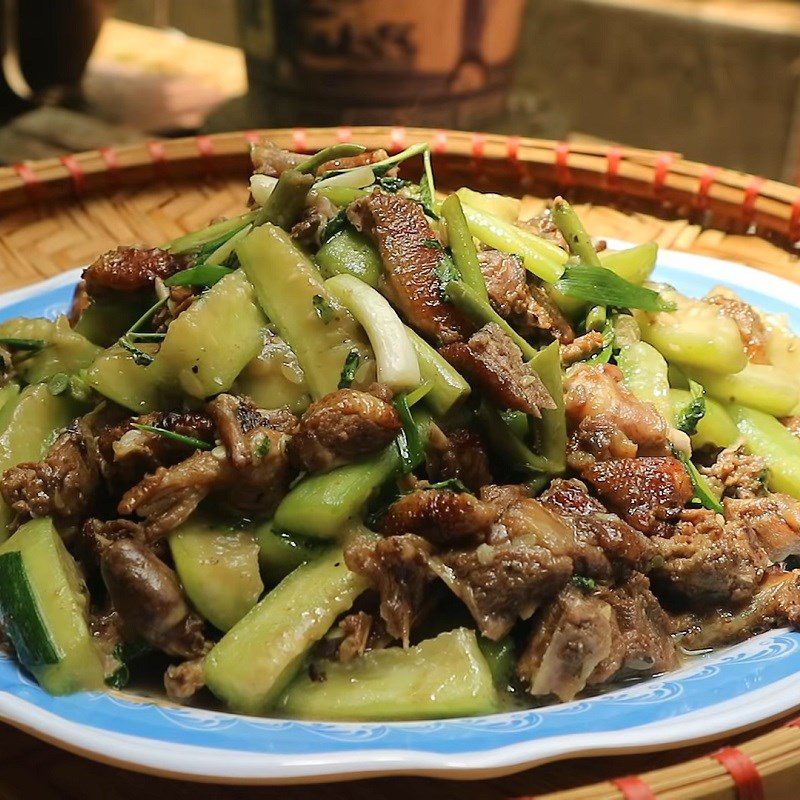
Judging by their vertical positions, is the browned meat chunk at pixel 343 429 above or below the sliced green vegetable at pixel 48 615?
above

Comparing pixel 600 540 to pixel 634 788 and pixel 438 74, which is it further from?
pixel 438 74

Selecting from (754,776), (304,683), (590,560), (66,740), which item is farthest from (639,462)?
(66,740)

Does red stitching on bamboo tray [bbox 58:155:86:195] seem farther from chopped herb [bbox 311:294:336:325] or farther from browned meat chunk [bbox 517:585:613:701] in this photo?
browned meat chunk [bbox 517:585:613:701]

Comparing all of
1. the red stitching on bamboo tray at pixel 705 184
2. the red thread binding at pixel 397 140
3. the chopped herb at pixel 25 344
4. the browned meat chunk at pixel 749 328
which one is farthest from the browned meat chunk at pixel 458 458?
the red thread binding at pixel 397 140

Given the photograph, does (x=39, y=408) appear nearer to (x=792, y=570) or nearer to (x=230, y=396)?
(x=230, y=396)

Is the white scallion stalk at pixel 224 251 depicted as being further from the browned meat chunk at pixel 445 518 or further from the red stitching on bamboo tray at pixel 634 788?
the red stitching on bamboo tray at pixel 634 788

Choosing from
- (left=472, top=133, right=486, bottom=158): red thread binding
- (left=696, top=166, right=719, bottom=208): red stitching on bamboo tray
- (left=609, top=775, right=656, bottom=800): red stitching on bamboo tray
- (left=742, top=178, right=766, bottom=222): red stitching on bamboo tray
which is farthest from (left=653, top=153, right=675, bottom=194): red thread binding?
(left=609, top=775, right=656, bottom=800): red stitching on bamboo tray
